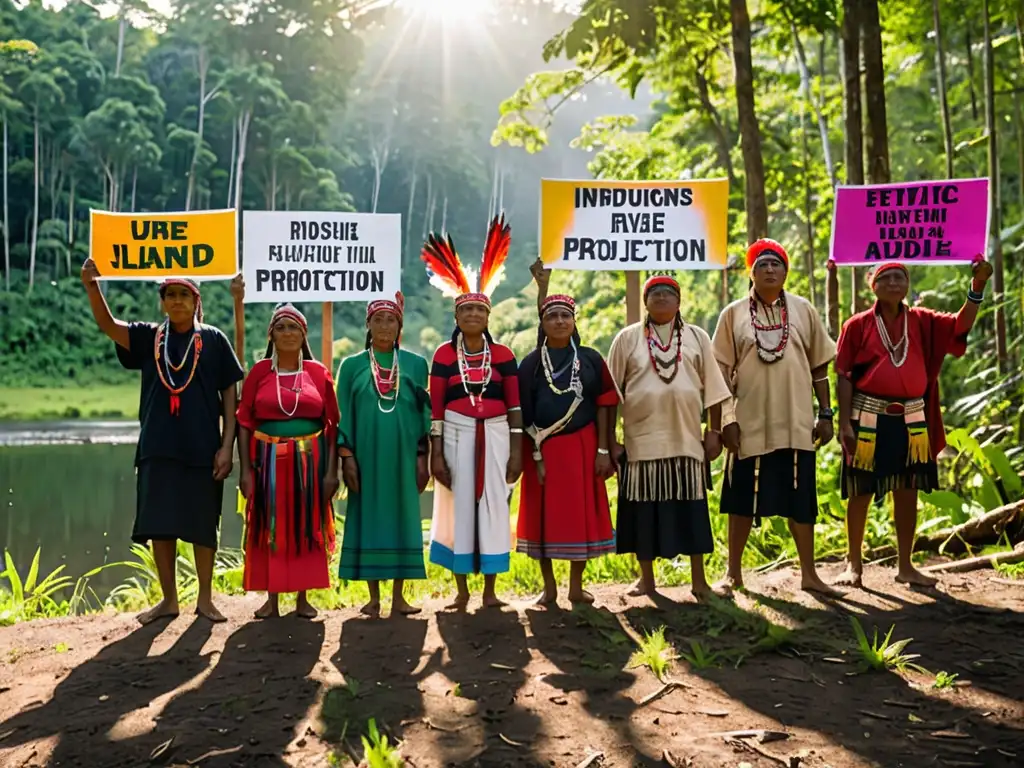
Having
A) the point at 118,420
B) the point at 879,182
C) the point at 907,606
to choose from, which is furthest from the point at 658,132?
the point at 118,420

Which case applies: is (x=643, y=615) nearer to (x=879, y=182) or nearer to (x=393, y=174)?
(x=879, y=182)

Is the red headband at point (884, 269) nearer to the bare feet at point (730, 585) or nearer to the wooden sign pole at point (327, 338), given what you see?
the bare feet at point (730, 585)

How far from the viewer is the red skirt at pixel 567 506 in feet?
15.5

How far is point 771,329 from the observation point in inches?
194

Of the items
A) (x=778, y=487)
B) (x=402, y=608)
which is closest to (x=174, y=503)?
(x=402, y=608)

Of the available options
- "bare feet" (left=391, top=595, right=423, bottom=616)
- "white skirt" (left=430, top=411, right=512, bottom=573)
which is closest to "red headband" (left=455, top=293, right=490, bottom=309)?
"white skirt" (left=430, top=411, right=512, bottom=573)

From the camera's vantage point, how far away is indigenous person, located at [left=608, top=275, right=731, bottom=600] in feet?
15.7

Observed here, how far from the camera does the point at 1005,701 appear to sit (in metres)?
3.59

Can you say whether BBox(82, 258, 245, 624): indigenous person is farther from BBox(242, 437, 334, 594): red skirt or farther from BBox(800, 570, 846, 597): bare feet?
BBox(800, 570, 846, 597): bare feet

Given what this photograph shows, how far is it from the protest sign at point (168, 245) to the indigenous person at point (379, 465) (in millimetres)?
1239

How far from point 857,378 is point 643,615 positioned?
1654mm

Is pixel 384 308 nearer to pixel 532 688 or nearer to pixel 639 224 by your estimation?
pixel 639 224

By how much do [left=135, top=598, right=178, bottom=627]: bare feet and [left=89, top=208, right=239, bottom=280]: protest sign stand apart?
178 cm

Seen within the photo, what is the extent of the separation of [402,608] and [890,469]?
99.8 inches
